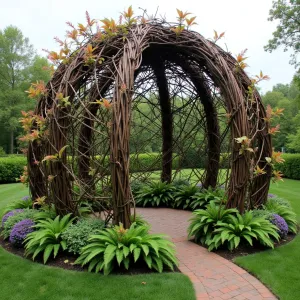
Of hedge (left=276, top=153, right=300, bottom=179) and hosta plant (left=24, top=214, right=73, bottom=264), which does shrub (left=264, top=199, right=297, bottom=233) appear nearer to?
hosta plant (left=24, top=214, right=73, bottom=264)

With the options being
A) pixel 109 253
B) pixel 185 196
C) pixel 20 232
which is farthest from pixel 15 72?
pixel 109 253

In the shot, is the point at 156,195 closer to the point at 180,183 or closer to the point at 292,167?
the point at 180,183

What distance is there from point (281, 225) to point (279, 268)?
1.04m

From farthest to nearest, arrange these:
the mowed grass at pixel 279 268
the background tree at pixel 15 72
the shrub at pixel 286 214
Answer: the background tree at pixel 15 72, the shrub at pixel 286 214, the mowed grass at pixel 279 268

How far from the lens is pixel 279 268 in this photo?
3486 mm

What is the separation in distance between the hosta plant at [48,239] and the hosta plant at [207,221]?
1820 millimetres

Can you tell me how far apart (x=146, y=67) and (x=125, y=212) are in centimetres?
403

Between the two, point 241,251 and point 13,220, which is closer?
point 241,251

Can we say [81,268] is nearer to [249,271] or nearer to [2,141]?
[249,271]

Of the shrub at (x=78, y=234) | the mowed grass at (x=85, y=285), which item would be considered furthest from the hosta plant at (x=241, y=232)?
the shrub at (x=78, y=234)

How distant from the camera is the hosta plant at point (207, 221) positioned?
424 centimetres

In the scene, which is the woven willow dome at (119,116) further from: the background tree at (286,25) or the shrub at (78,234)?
the background tree at (286,25)

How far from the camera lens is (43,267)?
3459 millimetres

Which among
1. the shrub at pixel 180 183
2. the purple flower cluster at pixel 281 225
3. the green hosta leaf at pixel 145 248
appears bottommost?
the green hosta leaf at pixel 145 248
